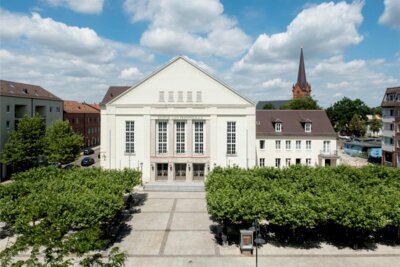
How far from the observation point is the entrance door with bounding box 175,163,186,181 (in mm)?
43125

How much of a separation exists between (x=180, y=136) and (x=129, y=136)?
284 inches

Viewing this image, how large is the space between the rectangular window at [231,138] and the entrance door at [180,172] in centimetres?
674

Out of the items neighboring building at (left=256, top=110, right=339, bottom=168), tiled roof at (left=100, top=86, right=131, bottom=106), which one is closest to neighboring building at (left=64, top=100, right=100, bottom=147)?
tiled roof at (left=100, top=86, right=131, bottom=106)

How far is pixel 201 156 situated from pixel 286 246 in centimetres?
2251

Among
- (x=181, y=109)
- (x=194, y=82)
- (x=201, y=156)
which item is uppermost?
(x=194, y=82)

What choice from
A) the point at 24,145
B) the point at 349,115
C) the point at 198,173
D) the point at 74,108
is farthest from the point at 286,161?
the point at 349,115

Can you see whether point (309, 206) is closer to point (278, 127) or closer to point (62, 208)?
point (62, 208)

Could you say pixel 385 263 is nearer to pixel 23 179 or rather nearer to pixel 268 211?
pixel 268 211

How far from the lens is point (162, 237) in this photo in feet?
74.5

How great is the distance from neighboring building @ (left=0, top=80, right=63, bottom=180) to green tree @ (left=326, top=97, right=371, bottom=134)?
8947 centimetres

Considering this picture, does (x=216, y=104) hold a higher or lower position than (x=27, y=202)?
→ higher

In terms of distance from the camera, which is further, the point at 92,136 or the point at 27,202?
the point at 92,136

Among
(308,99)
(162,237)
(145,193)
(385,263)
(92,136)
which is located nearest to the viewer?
(385,263)

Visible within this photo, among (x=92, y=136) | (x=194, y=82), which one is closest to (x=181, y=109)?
(x=194, y=82)
